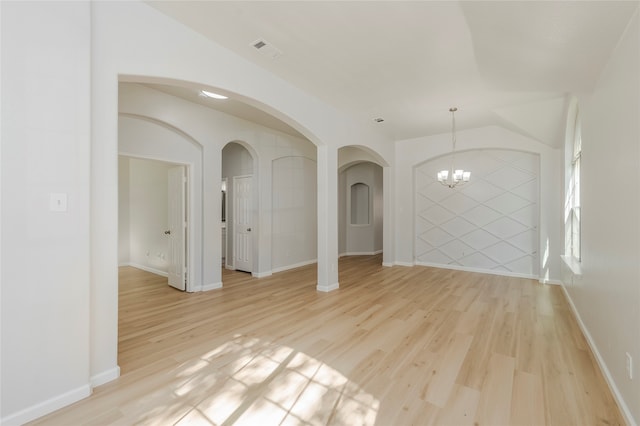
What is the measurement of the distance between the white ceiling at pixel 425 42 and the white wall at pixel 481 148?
143cm

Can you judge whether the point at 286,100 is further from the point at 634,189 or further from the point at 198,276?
the point at 634,189

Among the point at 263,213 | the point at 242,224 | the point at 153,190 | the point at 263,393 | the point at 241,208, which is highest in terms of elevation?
the point at 153,190

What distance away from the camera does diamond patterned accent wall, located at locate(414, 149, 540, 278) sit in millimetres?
5832

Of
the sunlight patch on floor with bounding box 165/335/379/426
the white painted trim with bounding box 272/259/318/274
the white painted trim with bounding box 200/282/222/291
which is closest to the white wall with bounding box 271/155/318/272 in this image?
the white painted trim with bounding box 272/259/318/274

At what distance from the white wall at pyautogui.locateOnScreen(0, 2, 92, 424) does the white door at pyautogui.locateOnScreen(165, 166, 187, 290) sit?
2782 millimetres

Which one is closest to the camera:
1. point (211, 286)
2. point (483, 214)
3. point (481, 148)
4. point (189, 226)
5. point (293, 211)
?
point (189, 226)

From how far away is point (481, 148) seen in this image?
19.9ft

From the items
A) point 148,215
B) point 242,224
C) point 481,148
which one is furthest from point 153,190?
point 481,148

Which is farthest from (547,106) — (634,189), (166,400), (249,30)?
(166,400)

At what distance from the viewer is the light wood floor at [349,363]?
1892 mm

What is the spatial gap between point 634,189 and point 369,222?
740cm

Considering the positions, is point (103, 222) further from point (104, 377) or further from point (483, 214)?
point (483, 214)

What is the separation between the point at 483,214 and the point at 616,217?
435 centimetres

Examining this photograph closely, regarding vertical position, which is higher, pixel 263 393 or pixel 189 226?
pixel 189 226
